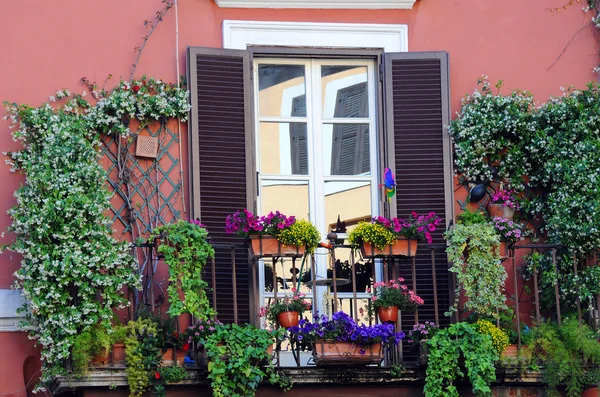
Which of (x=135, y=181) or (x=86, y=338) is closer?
(x=86, y=338)

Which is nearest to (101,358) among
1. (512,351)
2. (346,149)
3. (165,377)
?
(165,377)

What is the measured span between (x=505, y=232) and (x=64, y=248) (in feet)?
9.98

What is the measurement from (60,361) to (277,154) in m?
2.29

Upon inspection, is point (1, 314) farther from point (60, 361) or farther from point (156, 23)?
point (156, 23)

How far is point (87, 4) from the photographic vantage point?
11.4 metres

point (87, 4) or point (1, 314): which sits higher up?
point (87, 4)

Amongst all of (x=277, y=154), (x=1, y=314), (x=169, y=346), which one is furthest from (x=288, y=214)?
(x=1, y=314)

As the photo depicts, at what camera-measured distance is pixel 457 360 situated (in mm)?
10500

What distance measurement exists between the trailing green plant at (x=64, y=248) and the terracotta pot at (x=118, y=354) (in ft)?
0.51

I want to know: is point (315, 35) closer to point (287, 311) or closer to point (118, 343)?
point (287, 311)

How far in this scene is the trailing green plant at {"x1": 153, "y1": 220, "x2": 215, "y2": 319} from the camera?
10.5m

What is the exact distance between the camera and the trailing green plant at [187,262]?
10.5 m

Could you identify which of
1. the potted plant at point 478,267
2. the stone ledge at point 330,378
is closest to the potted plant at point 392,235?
the potted plant at point 478,267

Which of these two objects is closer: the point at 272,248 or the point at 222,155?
the point at 272,248
